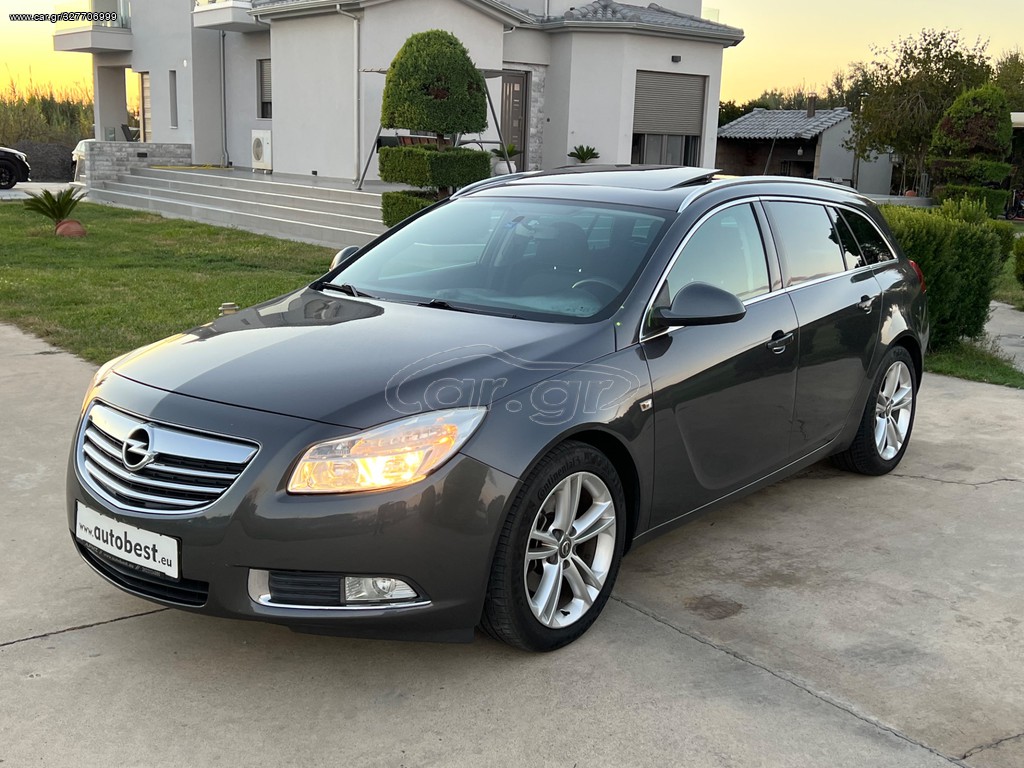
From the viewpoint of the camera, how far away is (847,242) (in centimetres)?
556

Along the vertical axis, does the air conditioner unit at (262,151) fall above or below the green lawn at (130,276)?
above

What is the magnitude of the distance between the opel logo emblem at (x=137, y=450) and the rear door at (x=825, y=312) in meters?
2.86

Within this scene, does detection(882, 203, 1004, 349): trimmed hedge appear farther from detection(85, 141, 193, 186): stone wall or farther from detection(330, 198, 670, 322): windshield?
detection(85, 141, 193, 186): stone wall

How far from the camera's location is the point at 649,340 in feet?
13.2

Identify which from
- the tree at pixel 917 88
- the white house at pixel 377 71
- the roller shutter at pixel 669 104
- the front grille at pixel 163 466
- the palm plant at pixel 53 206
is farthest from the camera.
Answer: the tree at pixel 917 88

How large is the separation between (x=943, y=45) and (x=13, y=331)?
3372 centimetres

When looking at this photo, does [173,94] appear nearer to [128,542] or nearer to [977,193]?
[977,193]

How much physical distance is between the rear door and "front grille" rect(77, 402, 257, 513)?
2.71 m

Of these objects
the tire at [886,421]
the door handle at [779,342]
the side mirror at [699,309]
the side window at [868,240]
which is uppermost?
the side window at [868,240]

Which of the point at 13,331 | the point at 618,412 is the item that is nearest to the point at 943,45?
the point at 13,331

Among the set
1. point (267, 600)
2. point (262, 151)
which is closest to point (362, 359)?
point (267, 600)

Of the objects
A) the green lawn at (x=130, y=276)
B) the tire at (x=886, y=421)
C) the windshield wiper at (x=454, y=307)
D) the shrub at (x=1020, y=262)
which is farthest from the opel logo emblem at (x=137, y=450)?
the shrub at (x=1020, y=262)

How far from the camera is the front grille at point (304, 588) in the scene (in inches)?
127

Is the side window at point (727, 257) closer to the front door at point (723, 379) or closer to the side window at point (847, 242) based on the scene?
the front door at point (723, 379)
